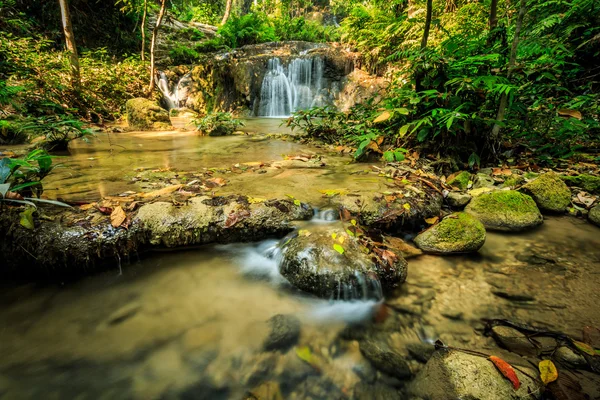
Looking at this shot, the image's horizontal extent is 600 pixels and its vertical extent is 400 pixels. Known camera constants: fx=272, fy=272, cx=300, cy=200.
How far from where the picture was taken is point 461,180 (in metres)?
3.45

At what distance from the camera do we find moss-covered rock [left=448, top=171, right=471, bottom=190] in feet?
11.2

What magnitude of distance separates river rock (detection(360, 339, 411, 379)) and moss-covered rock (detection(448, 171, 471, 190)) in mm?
2531

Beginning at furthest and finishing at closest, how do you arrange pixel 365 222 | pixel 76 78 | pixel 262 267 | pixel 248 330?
pixel 76 78 → pixel 365 222 → pixel 262 267 → pixel 248 330

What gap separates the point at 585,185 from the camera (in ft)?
10.9

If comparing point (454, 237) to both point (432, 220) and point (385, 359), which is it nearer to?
point (432, 220)

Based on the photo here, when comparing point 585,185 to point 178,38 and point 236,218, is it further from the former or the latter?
point 178,38

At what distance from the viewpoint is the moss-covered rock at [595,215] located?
2.88m

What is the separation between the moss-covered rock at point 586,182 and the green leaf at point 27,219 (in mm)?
5522

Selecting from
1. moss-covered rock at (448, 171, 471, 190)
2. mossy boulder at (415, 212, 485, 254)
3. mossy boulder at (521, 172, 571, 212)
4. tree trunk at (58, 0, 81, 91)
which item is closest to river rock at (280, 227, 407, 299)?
mossy boulder at (415, 212, 485, 254)

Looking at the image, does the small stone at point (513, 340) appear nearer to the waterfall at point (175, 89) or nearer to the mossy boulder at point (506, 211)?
the mossy boulder at point (506, 211)

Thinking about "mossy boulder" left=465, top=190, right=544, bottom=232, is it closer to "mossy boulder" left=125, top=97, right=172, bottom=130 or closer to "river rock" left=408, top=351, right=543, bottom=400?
"river rock" left=408, top=351, right=543, bottom=400

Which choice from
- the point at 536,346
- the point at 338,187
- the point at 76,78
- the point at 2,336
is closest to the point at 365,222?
the point at 338,187

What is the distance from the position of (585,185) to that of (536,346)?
2.96m

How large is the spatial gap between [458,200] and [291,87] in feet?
34.4
